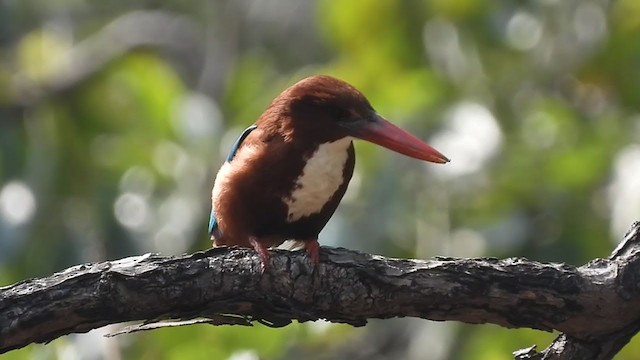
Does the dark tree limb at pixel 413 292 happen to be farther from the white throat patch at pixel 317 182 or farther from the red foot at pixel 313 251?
the white throat patch at pixel 317 182

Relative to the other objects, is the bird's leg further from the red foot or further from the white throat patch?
the white throat patch

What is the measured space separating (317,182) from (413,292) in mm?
588

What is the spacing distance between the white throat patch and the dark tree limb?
46cm

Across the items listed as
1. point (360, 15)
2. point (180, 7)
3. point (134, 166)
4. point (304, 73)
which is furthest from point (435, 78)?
point (180, 7)

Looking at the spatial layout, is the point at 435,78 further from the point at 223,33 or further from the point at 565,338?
the point at 223,33

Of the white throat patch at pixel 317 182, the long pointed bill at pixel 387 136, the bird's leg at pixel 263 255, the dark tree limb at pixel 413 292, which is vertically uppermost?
the long pointed bill at pixel 387 136

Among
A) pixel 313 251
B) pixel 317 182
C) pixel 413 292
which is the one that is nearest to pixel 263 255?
pixel 313 251

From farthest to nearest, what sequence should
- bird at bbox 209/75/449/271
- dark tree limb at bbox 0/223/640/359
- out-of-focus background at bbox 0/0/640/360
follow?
out-of-focus background at bbox 0/0/640/360 → bird at bbox 209/75/449/271 → dark tree limb at bbox 0/223/640/359

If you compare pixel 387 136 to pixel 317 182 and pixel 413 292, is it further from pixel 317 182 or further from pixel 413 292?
pixel 413 292

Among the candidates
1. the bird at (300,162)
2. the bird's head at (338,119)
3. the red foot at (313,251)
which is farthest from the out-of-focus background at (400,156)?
the bird's head at (338,119)

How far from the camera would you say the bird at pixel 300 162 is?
2850 mm

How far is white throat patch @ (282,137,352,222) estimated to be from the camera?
2852mm

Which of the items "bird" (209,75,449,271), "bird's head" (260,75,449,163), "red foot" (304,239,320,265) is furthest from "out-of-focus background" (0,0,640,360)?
"bird's head" (260,75,449,163)

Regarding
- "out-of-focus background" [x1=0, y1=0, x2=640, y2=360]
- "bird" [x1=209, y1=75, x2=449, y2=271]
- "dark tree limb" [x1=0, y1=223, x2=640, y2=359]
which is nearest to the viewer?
"dark tree limb" [x1=0, y1=223, x2=640, y2=359]
